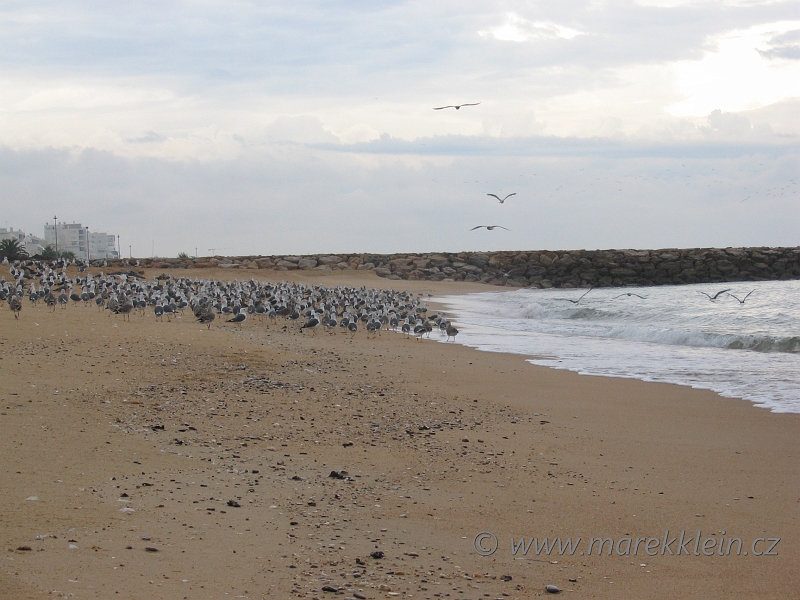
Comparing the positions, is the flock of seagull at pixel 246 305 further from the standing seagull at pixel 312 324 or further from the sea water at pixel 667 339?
the sea water at pixel 667 339

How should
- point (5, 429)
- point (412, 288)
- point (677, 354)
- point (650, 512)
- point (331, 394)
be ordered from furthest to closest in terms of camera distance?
point (412, 288)
point (677, 354)
point (331, 394)
point (5, 429)
point (650, 512)

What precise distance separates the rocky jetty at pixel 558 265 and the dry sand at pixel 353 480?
3624 cm

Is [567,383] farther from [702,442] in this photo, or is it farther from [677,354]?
[677,354]

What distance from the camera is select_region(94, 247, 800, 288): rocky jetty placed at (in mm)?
46750

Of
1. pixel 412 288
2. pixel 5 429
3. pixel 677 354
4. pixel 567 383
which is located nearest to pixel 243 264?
pixel 412 288

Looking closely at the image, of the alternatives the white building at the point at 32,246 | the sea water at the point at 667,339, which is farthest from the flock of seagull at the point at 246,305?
the white building at the point at 32,246

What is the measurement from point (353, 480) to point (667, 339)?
13.9 metres

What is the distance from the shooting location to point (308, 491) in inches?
218

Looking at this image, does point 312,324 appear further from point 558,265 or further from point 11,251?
point 558,265

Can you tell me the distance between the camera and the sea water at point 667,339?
11922mm

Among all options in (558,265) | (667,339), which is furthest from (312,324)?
(558,265)

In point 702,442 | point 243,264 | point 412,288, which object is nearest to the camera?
point 702,442

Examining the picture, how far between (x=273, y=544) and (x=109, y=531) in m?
0.92

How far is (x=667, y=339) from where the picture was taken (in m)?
18.2
